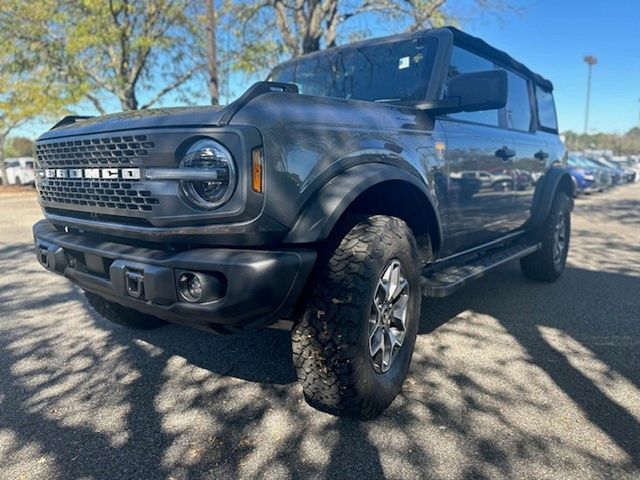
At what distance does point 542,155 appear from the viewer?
4.97 m

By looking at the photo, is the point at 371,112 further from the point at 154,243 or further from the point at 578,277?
the point at 578,277

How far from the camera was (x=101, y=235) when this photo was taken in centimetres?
265

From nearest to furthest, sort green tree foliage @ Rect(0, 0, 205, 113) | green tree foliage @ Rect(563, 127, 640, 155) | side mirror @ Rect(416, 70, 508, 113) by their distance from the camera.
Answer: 1. side mirror @ Rect(416, 70, 508, 113)
2. green tree foliage @ Rect(0, 0, 205, 113)
3. green tree foliage @ Rect(563, 127, 640, 155)

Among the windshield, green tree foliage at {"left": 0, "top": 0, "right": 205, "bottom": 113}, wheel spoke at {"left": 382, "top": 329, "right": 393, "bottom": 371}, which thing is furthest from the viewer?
green tree foliage at {"left": 0, "top": 0, "right": 205, "bottom": 113}

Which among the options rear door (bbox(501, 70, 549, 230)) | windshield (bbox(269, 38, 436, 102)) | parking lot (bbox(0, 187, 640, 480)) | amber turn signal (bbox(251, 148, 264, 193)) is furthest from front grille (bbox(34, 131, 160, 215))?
rear door (bbox(501, 70, 549, 230))

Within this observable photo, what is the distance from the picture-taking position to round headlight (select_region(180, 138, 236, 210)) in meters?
2.08

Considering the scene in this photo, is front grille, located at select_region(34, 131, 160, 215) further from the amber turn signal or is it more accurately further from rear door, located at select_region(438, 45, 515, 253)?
rear door, located at select_region(438, 45, 515, 253)

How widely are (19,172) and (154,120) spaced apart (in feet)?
107

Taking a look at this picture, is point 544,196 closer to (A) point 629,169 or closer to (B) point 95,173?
(B) point 95,173

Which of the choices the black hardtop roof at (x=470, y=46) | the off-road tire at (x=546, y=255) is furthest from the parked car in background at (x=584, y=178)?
the black hardtop roof at (x=470, y=46)

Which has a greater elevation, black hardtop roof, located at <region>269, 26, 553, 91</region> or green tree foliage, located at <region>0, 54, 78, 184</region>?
green tree foliage, located at <region>0, 54, 78, 184</region>

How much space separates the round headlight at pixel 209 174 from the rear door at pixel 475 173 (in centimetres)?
167

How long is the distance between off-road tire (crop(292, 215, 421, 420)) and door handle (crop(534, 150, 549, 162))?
9.84ft

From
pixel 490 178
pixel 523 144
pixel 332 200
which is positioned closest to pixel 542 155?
pixel 523 144
